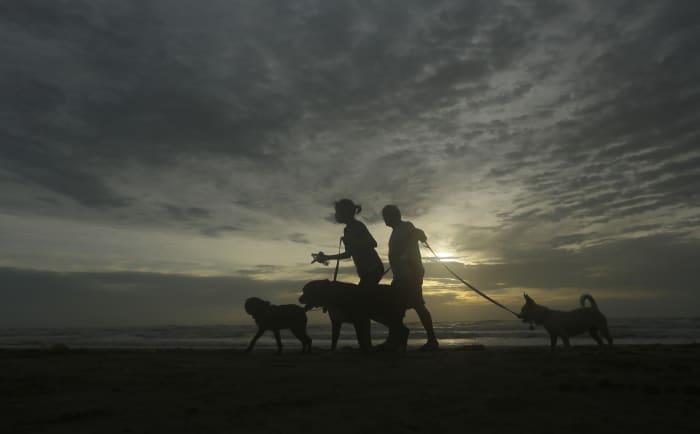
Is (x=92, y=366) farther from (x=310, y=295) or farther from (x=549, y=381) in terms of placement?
(x=549, y=381)

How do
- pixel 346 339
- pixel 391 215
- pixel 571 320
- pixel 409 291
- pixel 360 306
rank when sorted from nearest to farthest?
pixel 360 306
pixel 409 291
pixel 391 215
pixel 571 320
pixel 346 339

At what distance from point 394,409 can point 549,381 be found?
7.15 feet

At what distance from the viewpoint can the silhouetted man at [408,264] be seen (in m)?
8.35

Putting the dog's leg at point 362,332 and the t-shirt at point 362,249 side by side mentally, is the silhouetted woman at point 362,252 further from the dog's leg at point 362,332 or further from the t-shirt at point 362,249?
the dog's leg at point 362,332

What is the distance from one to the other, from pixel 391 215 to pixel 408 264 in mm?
985

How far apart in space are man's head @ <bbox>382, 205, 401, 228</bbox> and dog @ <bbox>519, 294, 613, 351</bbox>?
10.7 feet

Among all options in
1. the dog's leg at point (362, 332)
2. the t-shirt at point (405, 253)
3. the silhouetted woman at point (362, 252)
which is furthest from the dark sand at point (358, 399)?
the silhouetted woman at point (362, 252)

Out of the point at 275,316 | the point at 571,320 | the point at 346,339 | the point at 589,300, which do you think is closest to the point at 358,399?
the point at 275,316

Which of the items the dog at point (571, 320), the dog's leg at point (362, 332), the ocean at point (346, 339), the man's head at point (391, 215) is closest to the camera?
the dog's leg at point (362, 332)

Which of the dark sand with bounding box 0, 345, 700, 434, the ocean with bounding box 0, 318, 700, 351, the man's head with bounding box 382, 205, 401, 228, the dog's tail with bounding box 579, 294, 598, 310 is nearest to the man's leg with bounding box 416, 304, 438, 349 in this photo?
the man's head with bounding box 382, 205, 401, 228

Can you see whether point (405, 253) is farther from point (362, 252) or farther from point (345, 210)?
point (345, 210)

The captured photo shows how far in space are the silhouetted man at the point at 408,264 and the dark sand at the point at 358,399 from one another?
6.89ft

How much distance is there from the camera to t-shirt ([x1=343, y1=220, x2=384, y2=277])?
8508mm

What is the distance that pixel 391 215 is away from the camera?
8703 millimetres
